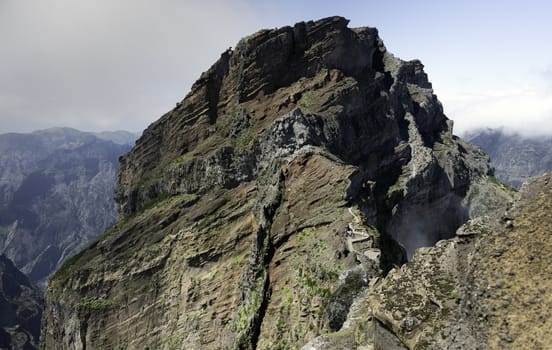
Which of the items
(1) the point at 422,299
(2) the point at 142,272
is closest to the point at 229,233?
(2) the point at 142,272

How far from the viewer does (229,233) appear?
→ 6097cm

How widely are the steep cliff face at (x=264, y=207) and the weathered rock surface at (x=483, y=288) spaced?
53.8 ft

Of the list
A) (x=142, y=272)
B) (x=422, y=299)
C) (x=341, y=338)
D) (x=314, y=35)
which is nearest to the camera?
(x=422, y=299)

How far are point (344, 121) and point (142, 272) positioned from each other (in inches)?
1781

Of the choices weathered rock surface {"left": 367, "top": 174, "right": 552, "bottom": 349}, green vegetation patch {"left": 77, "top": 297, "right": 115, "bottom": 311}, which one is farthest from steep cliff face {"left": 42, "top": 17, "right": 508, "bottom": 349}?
weathered rock surface {"left": 367, "top": 174, "right": 552, "bottom": 349}

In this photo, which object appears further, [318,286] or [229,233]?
[229,233]

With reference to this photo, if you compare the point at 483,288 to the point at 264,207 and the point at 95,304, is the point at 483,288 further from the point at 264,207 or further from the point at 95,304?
the point at 95,304

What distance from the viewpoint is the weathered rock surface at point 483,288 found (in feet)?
40.4

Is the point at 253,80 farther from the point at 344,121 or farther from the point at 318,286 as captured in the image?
the point at 318,286

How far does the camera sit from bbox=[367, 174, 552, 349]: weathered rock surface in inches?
484

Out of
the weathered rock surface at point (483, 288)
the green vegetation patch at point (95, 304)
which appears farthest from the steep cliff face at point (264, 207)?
the weathered rock surface at point (483, 288)

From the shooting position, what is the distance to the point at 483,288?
44.2 ft

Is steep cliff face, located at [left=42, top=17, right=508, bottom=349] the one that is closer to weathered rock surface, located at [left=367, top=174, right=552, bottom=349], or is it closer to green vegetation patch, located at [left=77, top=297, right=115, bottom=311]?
green vegetation patch, located at [left=77, top=297, right=115, bottom=311]

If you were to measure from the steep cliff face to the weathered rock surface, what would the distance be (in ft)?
53.8
